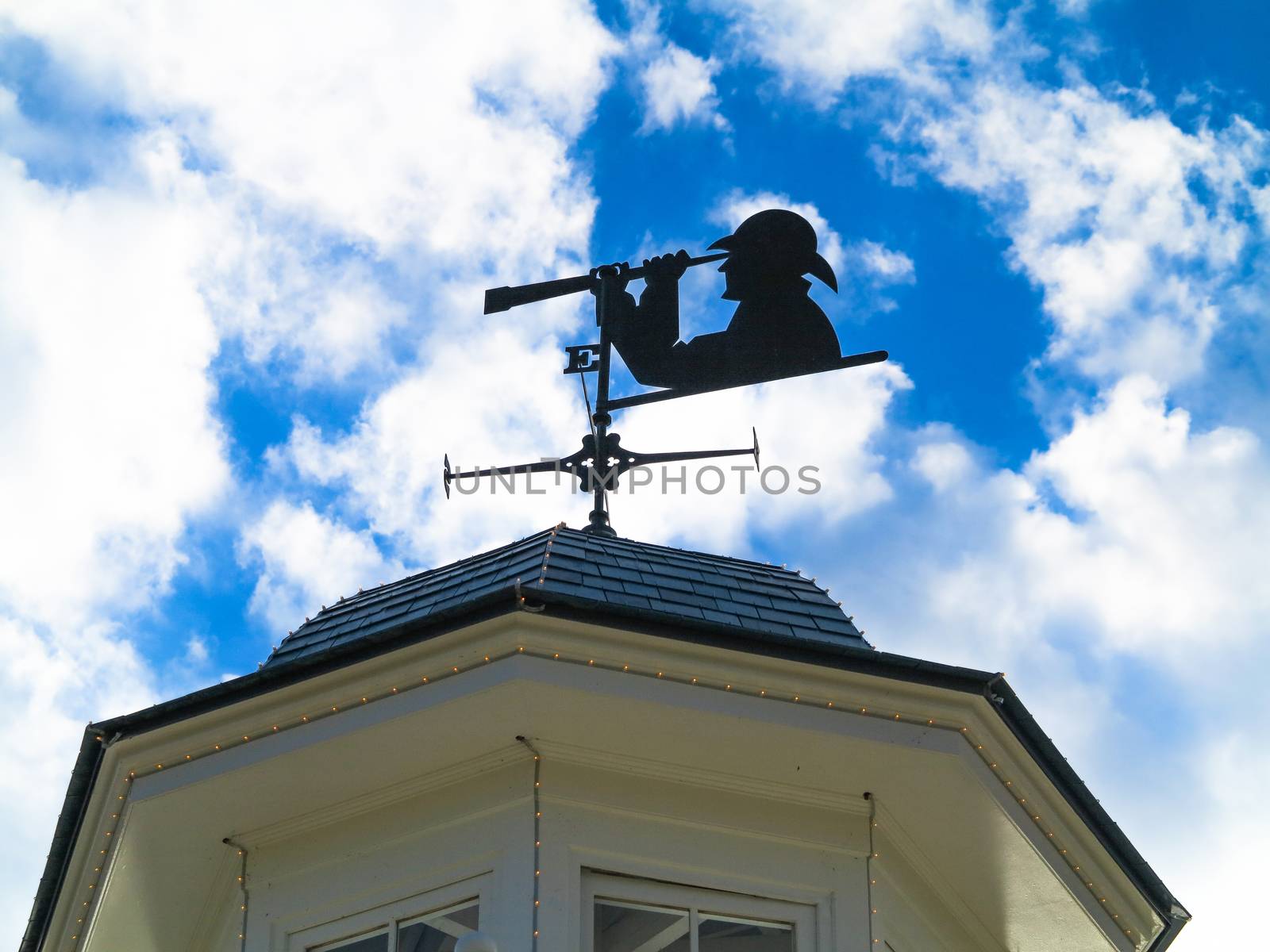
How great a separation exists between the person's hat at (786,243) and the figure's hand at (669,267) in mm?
437

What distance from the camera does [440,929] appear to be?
677 centimetres

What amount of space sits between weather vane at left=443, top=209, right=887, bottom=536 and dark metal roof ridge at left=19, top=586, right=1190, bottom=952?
2.18 meters

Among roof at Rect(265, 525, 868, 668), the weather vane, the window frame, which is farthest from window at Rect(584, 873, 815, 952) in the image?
the weather vane

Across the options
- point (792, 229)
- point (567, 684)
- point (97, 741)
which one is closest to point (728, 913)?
point (567, 684)

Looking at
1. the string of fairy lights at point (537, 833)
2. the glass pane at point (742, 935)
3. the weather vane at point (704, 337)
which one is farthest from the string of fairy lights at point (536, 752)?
the weather vane at point (704, 337)

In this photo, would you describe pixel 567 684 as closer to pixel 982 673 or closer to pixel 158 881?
pixel 982 673

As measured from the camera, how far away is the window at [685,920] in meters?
6.66

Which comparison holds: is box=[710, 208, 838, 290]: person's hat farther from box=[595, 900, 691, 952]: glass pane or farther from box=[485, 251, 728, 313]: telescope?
box=[595, 900, 691, 952]: glass pane

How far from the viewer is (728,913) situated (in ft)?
22.5

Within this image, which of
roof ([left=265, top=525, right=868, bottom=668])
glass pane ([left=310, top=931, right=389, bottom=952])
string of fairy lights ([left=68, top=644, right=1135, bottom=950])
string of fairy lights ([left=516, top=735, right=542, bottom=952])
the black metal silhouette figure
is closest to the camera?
string of fairy lights ([left=516, top=735, right=542, bottom=952])

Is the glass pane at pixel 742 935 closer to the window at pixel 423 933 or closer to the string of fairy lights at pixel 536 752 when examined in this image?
the string of fairy lights at pixel 536 752

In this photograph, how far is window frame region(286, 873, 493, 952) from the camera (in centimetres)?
679

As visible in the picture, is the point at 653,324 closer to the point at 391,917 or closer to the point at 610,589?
the point at 610,589

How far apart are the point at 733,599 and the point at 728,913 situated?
1473mm
